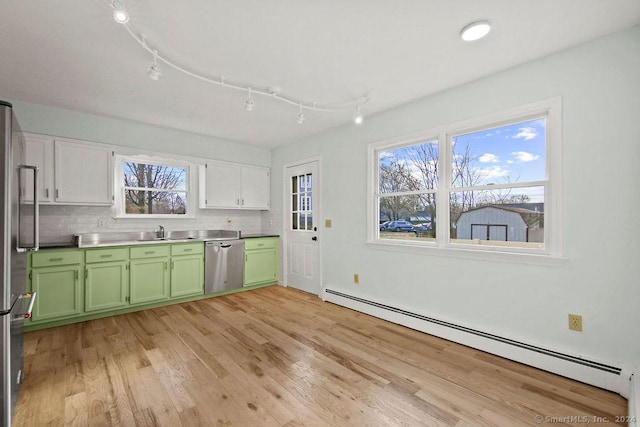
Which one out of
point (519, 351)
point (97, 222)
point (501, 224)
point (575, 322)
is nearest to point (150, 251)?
point (97, 222)

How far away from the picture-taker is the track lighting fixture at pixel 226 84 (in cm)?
177

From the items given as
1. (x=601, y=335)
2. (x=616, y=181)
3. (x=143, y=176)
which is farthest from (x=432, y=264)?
(x=143, y=176)

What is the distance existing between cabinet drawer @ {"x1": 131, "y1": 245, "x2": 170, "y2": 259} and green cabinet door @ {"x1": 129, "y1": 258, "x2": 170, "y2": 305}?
0.17 ft

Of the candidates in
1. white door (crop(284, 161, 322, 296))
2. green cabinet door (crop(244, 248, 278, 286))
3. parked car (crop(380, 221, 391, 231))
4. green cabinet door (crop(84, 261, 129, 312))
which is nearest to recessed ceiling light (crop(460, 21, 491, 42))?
parked car (crop(380, 221, 391, 231))

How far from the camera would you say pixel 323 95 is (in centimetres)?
313

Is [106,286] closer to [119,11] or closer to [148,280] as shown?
[148,280]

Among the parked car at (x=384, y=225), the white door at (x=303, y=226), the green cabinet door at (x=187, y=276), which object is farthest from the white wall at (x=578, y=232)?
the green cabinet door at (x=187, y=276)

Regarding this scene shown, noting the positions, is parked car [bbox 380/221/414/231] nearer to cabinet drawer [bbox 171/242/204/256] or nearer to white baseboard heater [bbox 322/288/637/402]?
white baseboard heater [bbox 322/288/637/402]

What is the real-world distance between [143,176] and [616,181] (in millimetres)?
5157

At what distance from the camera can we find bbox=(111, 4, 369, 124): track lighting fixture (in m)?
1.77

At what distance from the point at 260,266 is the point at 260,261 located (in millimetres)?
85

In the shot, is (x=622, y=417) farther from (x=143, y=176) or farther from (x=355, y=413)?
(x=143, y=176)

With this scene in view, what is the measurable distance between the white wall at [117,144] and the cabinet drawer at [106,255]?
60cm

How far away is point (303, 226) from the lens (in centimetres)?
484
